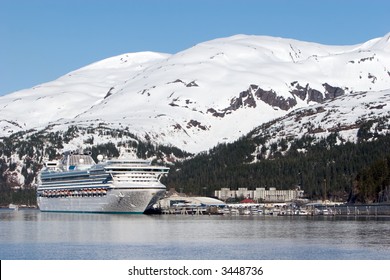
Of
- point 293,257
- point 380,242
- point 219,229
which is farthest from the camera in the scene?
point 219,229

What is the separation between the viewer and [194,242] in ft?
414

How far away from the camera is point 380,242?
12275cm

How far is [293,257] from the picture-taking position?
10538cm

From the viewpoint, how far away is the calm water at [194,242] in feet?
355

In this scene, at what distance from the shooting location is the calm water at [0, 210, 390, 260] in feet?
355

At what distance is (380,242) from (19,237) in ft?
154

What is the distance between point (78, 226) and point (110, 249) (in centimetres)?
5325
